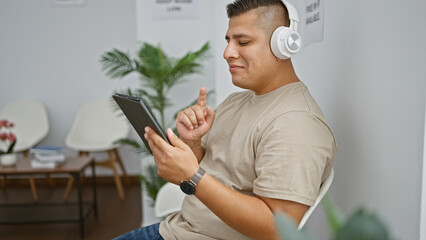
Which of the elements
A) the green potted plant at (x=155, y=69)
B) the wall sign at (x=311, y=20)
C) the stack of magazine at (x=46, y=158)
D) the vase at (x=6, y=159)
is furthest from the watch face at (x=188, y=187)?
the vase at (x=6, y=159)

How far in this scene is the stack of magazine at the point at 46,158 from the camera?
3100 mm

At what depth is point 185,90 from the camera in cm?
314

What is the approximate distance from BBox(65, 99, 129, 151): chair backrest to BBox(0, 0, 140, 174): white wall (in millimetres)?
187

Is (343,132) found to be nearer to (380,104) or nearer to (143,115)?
(380,104)

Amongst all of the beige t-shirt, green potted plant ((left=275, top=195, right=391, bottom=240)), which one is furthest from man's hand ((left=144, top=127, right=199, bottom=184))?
green potted plant ((left=275, top=195, right=391, bottom=240))

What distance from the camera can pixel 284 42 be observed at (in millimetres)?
1072

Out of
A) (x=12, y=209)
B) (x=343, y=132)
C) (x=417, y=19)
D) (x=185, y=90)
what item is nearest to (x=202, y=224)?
(x=343, y=132)

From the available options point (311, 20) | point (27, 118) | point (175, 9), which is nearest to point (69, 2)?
point (27, 118)

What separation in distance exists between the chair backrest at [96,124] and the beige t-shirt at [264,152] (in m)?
3.13

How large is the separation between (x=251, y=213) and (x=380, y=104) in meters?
0.46

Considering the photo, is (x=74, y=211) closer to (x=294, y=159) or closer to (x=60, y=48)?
(x=60, y=48)

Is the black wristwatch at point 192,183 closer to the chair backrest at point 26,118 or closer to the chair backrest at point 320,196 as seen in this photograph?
the chair backrest at point 320,196

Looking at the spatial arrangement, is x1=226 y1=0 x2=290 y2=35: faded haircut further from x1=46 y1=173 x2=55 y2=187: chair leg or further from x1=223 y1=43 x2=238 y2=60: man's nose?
x1=46 y1=173 x2=55 y2=187: chair leg

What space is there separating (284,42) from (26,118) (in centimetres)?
418
